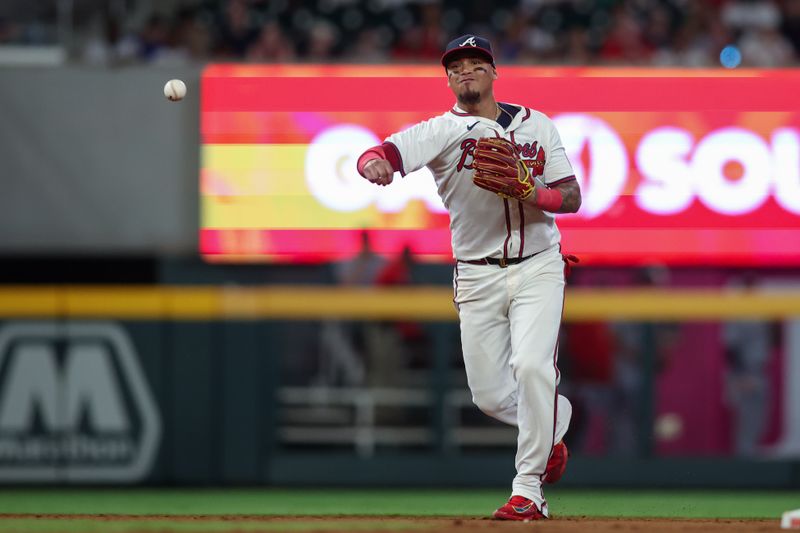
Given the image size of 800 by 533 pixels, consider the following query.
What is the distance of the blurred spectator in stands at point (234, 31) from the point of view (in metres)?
11.1

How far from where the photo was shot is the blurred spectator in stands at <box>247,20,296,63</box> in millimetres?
10594

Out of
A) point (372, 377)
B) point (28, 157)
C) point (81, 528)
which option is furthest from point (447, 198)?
point (28, 157)

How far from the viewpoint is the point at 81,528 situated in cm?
525

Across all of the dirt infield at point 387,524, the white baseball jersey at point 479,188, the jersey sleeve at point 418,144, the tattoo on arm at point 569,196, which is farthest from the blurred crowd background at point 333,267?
the jersey sleeve at point 418,144

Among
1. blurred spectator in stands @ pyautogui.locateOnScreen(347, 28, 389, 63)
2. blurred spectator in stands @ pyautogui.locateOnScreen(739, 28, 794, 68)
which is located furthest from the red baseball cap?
blurred spectator in stands @ pyautogui.locateOnScreen(739, 28, 794, 68)

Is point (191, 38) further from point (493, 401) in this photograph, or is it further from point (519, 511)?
point (519, 511)

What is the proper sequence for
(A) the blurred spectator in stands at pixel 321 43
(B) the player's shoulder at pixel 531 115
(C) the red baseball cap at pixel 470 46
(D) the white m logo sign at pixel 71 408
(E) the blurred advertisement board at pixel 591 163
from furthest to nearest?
(A) the blurred spectator in stands at pixel 321 43, (E) the blurred advertisement board at pixel 591 163, (D) the white m logo sign at pixel 71 408, (B) the player's shoulder at pixel 531 115, (C) the red baseball cap at pixel 470 46

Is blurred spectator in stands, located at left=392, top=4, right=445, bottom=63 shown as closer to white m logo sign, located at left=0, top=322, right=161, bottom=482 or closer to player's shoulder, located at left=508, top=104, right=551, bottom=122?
white m logo sign, located at left=0, top=322, right=161, bottom=482

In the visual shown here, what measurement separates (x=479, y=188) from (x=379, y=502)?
10.4 feet

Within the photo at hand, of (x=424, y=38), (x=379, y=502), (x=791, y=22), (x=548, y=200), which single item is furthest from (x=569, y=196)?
(x=791, y=22)

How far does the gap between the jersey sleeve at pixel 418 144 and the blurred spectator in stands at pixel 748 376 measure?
4559 millimetres

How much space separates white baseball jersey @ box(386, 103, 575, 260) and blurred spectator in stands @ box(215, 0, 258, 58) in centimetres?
568

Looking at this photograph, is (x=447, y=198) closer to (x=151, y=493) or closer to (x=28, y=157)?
(x=151, y=493)

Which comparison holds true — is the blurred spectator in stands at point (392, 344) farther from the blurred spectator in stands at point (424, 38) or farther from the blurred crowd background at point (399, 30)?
the blurred spectator in stands at point (424, 38)
